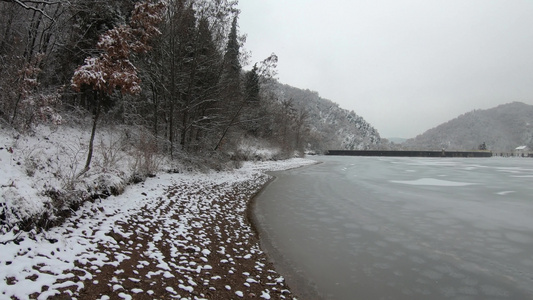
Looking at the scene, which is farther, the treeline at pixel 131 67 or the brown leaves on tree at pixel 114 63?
the treeline at pixel 131 67

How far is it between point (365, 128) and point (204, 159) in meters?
157

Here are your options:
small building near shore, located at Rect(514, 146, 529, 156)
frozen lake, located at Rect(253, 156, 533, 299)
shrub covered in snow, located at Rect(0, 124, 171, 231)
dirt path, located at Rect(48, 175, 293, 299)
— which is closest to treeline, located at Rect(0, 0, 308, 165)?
shrub covered in snow, located at Rect(0, 124, 171, 231)

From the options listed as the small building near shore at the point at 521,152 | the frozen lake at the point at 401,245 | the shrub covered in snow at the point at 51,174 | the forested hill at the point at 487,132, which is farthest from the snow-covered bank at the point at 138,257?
the forested hill at the point at 487,132

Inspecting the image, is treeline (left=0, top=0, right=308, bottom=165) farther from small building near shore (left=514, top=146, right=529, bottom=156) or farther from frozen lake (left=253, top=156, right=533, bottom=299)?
small building near shore (left=514, top=146, right=529, bottom=156)

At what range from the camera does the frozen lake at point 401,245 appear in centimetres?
531

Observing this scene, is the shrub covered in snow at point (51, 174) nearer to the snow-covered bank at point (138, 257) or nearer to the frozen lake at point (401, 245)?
the snow-covered bank at point (138, 257)

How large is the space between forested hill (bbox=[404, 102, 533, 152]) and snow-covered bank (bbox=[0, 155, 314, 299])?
526 ft

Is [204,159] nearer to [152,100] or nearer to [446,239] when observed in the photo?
[152,100]

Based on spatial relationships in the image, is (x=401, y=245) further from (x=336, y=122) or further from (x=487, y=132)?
(x=487, y=132)

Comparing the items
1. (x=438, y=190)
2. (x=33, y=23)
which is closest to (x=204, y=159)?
(x=33, y=23)

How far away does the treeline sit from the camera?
29.8 feet

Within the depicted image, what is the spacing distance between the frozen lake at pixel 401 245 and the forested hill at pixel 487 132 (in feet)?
503

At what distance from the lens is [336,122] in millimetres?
151375

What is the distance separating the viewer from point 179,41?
16891 millimetres
